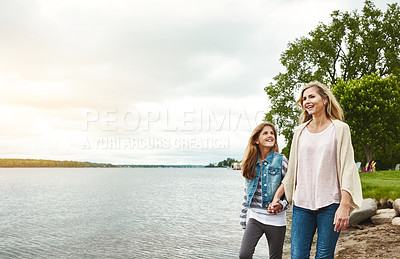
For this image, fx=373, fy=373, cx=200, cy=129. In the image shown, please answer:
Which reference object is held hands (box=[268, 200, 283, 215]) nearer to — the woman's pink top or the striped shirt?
the striped shirt

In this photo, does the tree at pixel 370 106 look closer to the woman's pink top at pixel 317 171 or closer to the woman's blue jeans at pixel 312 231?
the woman's pink top at pixel 317 171

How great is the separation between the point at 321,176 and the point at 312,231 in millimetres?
614

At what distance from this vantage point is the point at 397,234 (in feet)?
34.2

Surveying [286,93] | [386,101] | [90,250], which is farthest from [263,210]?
[286,93]

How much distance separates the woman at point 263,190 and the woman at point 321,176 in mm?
763

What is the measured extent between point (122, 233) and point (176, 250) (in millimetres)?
5560

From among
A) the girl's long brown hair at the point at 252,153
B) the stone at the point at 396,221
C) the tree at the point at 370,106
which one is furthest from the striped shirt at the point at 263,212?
the tree at the point at 370,106

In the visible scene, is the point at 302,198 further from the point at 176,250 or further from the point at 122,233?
the point at 122,233

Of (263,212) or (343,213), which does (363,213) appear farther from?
(343,213)

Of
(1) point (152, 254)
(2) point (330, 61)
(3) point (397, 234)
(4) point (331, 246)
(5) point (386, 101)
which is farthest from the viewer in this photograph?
(2) point (330, 61)

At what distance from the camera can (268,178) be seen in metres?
5.01

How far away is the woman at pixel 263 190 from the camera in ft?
16.1

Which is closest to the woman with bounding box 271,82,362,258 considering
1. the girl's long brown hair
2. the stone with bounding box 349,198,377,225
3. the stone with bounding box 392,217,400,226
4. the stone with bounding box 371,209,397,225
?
the girl's long brown hair

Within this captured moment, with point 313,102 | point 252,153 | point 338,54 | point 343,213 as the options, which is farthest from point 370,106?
point 343,213
